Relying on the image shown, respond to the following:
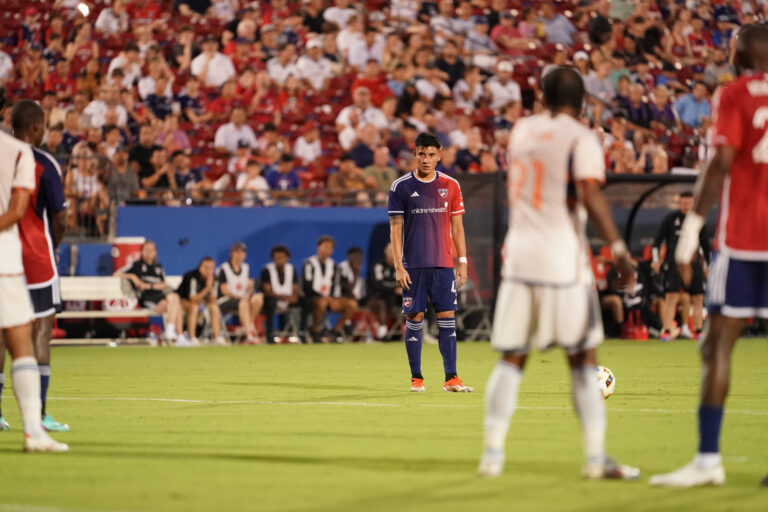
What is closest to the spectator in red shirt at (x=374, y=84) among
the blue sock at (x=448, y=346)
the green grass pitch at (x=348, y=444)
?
the green grass pitch at (x=348, y=444)

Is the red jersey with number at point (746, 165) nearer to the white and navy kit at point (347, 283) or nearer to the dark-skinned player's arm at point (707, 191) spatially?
the dark-skinned player's arm at point (707, 191)

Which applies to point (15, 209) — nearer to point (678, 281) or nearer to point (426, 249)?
point (426, 249)

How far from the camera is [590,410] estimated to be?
709cm

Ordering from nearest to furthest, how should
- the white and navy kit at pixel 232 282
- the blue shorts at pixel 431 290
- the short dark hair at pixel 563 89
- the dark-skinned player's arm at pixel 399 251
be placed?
the short dark hair at pixel 563 89, the dark-skinned player's arm at pixel 399 251, the blue shorts at pixel 431 290, the white and navy kit at pixel 232 282

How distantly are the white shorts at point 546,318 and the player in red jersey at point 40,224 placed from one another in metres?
3.98

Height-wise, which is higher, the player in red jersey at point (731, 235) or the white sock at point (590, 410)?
the player in red jersey at point (731, 235)

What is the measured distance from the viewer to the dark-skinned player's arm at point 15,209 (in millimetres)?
8438

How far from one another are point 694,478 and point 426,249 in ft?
23.5

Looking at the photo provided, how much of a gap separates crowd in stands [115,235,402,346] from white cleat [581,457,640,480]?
18.0 meters

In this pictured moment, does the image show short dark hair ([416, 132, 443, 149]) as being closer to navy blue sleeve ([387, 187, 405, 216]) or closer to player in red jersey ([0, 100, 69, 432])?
navy blue sleeve ([387, 187, 405, 216])

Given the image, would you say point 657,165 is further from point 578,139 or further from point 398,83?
point 578,139

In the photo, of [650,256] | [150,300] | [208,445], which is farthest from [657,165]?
[208,445]

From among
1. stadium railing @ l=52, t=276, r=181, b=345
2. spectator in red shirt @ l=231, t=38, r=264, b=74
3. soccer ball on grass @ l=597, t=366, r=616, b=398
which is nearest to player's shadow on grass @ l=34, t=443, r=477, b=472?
soccer ball on grass @ l=597, t=366, r=616, b=398

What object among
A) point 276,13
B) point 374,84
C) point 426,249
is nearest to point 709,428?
point 426,249
